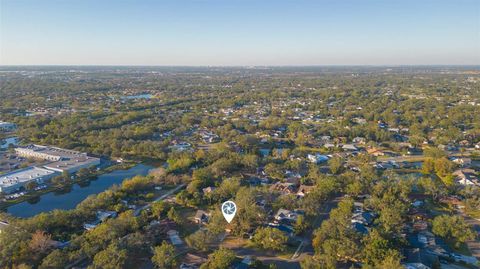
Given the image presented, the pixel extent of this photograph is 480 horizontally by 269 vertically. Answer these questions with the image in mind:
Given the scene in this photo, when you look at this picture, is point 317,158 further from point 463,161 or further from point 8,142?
point 8,142

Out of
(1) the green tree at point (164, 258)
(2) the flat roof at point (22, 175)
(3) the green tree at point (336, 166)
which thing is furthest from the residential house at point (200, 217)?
(2) the flat roof at point (22, 175)

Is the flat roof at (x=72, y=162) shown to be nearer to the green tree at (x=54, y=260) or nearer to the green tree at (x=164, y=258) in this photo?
the green tree at (x=54, y=260)

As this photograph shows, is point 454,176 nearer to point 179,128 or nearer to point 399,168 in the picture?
point 399,168

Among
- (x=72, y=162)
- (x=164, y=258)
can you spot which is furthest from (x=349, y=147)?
(x=72, y=162)

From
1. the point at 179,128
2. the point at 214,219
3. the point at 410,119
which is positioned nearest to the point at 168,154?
the point at 179,128

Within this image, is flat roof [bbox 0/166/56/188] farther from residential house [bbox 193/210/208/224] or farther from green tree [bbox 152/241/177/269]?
green tree [bbox 152/241/177/269]

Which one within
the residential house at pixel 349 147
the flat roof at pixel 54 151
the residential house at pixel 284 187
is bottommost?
the residential house at pixel 284 187
